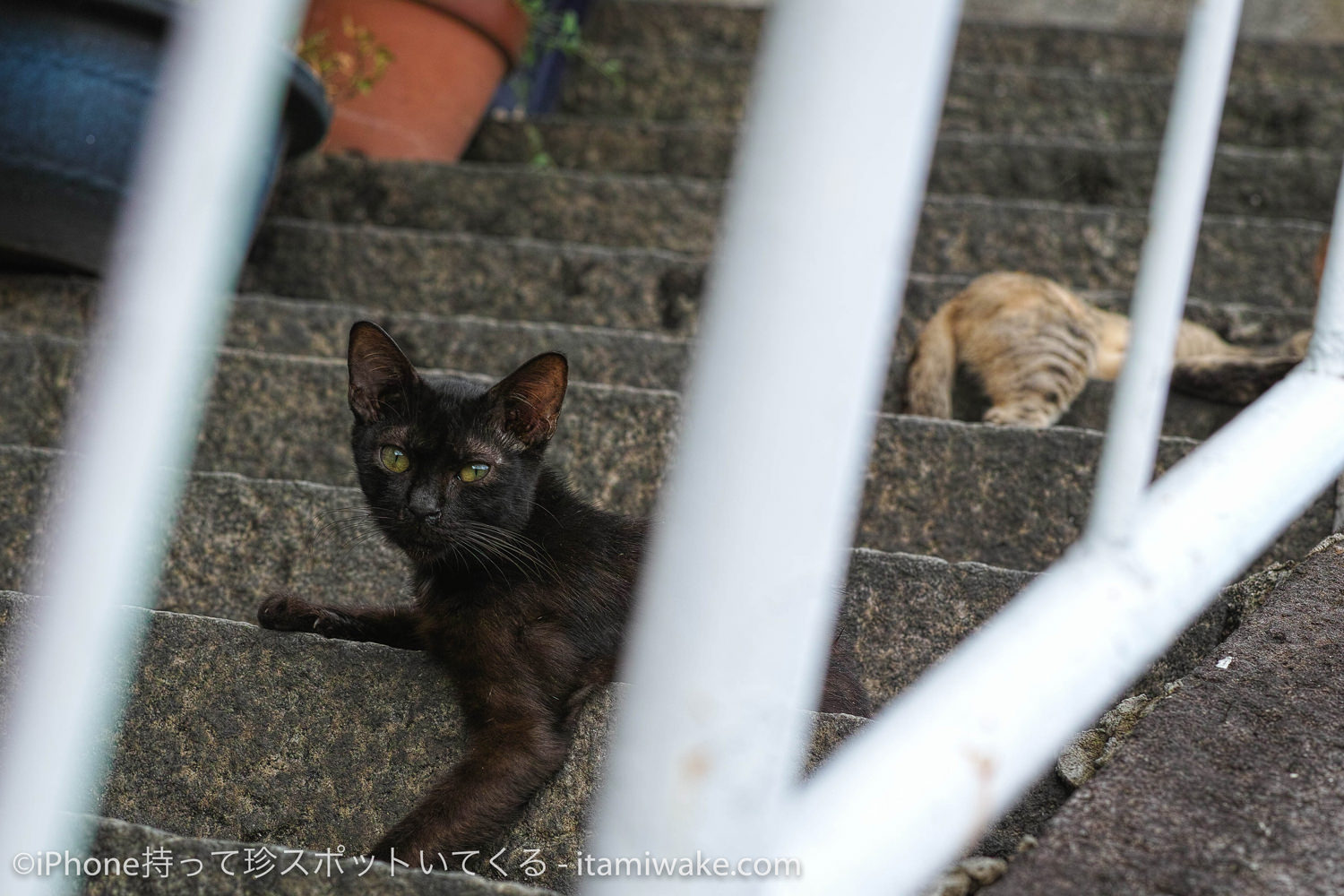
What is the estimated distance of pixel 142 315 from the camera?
2.16 feet

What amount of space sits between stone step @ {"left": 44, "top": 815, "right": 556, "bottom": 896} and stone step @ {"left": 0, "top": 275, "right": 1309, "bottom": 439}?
6.48ft

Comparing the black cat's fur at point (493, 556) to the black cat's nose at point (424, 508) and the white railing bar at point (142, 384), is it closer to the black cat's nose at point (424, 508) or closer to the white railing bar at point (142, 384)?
the black cat's nose at point (424, 508)

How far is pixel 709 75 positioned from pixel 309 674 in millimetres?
3965

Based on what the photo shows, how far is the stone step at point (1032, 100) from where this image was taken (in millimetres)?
4660

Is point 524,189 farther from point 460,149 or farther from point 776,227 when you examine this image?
point 776,227

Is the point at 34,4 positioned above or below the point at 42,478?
above

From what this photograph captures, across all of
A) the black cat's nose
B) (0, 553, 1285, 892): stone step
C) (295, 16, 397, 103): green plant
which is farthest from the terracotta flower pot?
(0, 553, 1285, 892): stone step

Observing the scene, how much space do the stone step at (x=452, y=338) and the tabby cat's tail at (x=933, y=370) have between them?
36 centimetres

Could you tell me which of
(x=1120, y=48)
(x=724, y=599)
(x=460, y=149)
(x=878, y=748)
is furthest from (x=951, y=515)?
(x=1120, y=48)

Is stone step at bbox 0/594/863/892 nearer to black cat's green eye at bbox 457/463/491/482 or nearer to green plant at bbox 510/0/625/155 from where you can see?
black cat's green eye at bbox 457/463/491/482

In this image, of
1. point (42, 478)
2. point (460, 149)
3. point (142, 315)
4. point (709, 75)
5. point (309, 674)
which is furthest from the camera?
point (709, 75)

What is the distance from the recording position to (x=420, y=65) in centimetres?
441

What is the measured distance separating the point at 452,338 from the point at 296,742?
160 cm

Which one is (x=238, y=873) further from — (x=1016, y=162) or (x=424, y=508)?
(x=1016, y=162)
